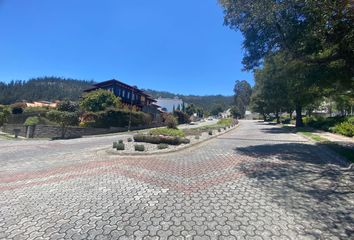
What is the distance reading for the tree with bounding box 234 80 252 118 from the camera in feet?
394

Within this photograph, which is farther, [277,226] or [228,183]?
[228,183]

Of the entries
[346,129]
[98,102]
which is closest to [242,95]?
[98,102]

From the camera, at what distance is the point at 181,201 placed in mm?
5805

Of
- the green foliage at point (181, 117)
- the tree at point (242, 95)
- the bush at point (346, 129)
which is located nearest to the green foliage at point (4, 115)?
the green foliage at point (181, 117)

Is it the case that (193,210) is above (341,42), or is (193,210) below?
below

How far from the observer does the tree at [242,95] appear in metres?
120

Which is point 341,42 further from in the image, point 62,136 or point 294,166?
point 62,136

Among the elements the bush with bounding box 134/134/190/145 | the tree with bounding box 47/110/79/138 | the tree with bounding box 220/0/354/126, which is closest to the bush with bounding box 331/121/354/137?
the tree with bounding box 220/0/354/126

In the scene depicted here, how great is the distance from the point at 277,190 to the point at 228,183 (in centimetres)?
138

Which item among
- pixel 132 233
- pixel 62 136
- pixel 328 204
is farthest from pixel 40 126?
pixel 328 204

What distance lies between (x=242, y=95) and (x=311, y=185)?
120 m

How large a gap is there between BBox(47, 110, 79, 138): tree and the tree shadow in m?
21.6

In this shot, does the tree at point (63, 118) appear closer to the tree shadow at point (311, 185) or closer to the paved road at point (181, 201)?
A: the paved road at point (181, 201)

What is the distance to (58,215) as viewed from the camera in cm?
516
